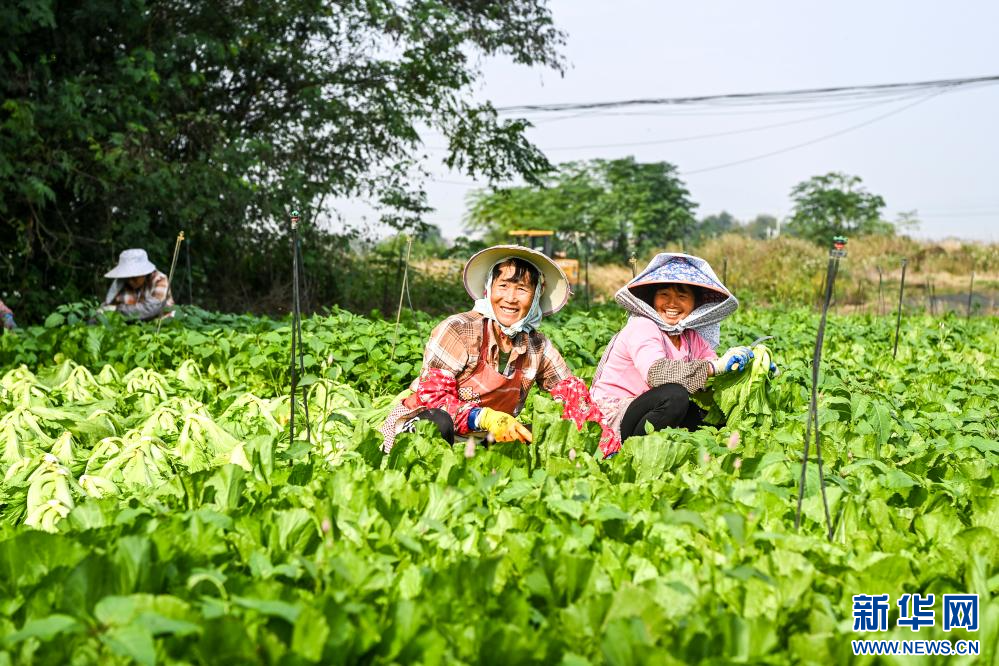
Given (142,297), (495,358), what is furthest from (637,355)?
(142,297)

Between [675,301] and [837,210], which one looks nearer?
[675,301]

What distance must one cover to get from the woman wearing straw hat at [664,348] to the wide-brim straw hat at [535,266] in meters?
0.29

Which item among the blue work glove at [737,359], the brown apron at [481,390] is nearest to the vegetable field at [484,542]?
the blue work glove at [737,359]

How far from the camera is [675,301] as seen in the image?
13.0 feet

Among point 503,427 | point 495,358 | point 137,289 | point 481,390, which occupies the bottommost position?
point 503,427

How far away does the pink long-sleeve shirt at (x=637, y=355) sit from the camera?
3.87m

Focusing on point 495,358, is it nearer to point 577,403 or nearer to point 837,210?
point 577,403

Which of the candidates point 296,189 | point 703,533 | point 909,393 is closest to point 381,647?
point 703,533

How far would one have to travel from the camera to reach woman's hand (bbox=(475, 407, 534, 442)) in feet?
10.4

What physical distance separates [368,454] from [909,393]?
3330mm

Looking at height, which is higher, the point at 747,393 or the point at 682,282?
the point at 682,282

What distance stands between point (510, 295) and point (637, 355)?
0.66 m

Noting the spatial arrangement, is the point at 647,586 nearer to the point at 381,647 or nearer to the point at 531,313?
the point at 381,647

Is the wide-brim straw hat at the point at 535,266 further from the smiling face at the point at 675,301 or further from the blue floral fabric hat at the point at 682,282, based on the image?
the smiling face at the point at 675,301
